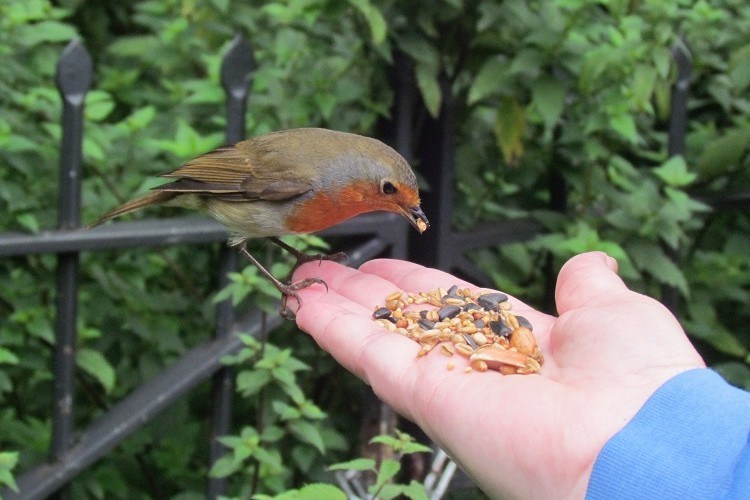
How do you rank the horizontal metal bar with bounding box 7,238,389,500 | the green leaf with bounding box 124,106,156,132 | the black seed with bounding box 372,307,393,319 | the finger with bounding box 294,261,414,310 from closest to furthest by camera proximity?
the black seed with bounding box 372,307,393,319
the finger with bounding box 294,261,414,310
the horizontal metal bar with bounding box 7,238,389,500
the green leaf with bounding box 124,106,156,132

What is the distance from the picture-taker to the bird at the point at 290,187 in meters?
3.10

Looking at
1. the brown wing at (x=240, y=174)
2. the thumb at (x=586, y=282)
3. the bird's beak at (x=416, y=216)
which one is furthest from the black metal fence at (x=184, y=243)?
the thumb at (x=586, y=282)

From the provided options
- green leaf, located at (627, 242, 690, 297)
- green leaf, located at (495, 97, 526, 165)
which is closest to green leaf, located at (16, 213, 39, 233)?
green leaf, located at (495, 97, 526, 165)

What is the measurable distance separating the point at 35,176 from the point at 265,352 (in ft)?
3.02

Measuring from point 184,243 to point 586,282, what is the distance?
4.61 feet

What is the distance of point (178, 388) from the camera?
336cm

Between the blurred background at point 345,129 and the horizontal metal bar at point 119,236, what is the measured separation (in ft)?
0.16

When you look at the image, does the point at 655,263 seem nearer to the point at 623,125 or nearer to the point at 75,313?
the point at 623,125

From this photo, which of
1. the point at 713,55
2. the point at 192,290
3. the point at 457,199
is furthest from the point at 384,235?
the point at 713,55

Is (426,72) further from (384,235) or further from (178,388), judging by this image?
(178,388)

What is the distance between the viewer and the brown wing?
326cm

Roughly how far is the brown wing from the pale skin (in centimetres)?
72

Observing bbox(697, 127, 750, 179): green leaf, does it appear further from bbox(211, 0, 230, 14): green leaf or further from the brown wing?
bbox(211, 0, 230, 14): green leaf

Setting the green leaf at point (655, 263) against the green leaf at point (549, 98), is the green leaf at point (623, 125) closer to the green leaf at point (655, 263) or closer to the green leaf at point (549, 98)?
the green leaf at point (549, 98)
